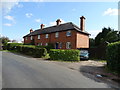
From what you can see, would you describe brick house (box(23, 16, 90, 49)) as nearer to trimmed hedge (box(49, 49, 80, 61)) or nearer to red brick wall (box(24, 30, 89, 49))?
red brick wall (box(24, 30, 89, 49))

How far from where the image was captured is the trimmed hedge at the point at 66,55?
49.2 ft

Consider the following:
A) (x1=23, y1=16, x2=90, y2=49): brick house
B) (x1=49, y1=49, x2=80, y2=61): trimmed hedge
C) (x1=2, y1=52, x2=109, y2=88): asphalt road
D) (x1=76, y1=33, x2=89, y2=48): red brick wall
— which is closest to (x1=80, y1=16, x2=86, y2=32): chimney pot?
(x1=23, y1=16, x2=90, y2=49): brick house

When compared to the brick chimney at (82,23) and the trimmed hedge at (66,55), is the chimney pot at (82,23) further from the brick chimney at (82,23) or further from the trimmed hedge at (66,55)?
the trimmed hedge at (66,55)

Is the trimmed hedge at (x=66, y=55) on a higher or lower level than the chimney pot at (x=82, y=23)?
lower

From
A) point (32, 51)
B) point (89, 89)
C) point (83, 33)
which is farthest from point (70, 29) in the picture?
point (89, 89)

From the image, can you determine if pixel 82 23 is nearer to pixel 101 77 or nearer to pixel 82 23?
pixel 82 23

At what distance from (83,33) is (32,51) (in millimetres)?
13673

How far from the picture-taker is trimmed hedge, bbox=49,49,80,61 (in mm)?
14991

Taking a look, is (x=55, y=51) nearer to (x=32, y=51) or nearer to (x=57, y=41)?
(x=32, y=51)

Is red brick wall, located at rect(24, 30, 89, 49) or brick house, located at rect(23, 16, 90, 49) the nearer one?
red brick wall, located at rect(24, 30, 89, 49)

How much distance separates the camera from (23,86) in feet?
17.0

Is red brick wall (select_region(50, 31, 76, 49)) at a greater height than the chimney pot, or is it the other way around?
the chimney pot

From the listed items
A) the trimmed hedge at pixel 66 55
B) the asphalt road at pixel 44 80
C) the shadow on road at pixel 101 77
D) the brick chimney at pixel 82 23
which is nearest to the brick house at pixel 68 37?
the brick chimney at pixel 82 23

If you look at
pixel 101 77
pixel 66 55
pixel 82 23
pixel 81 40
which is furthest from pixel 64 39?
pixel 101 77
